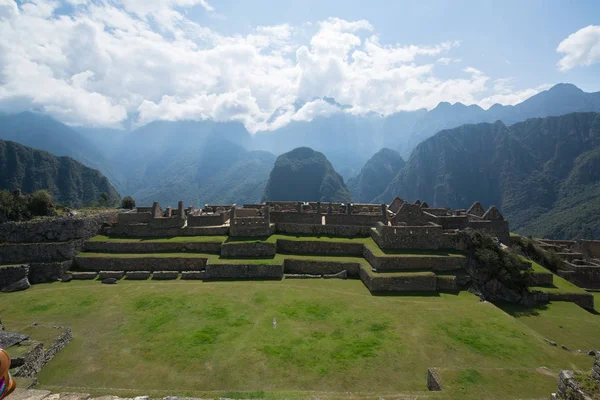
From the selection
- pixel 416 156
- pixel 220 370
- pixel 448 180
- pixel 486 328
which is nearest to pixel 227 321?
pixel 220 370

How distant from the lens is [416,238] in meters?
21.9

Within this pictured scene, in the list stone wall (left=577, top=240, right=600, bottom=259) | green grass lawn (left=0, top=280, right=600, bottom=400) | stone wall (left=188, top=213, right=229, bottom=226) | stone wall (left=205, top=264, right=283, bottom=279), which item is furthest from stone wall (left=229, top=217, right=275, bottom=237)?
stone wall (left=577, top=240, right=600, bottom=259)

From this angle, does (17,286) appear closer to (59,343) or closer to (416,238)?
(59,343)

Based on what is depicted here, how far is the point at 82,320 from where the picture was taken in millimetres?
14820

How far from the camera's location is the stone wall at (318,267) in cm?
2094

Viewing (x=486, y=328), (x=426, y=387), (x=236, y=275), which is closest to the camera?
(x=426, y=387)

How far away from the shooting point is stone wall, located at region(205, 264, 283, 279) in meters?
20.2

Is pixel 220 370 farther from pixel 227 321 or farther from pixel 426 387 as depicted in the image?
pixel 426 387

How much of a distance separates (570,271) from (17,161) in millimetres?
121556

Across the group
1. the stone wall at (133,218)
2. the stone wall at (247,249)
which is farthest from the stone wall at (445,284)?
the stone wall at (133,218)

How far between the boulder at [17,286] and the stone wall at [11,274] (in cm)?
63

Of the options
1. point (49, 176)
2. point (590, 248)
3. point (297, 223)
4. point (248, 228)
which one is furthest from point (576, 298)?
point (49, 176)

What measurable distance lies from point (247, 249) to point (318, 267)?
5.28 m

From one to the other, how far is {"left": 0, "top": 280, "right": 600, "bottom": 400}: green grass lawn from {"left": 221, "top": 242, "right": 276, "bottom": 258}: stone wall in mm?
3704
